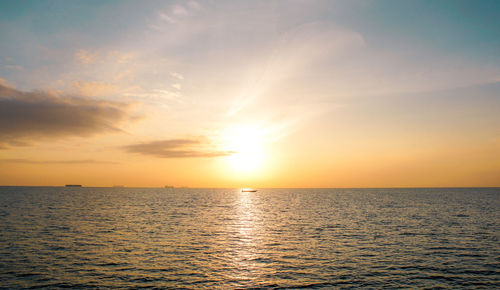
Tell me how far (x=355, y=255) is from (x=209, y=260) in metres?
20.0

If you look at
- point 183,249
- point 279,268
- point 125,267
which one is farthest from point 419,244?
point 125,267

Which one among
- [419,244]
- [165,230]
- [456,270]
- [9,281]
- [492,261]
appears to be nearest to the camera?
[9,281]

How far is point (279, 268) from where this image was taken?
35.1m

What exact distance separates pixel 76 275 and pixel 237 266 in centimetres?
1754

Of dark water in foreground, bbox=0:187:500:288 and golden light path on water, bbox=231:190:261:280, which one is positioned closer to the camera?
dark water in foreground, bbox=0:187:500:288

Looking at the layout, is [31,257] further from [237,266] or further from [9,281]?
[237,266]

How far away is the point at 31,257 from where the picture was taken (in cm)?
3756

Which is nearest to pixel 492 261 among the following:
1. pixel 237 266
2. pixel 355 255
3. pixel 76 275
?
pixel 355 255

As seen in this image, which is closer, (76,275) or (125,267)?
(76,275)

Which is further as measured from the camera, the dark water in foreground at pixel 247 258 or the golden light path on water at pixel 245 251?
the golden light path on water at pixel 245 251

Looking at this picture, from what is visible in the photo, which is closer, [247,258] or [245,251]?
[247,258]

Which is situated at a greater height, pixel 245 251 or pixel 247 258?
pixel 247 258

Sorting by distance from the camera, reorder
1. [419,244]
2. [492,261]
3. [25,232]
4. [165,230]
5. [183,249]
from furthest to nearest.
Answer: [165,230] < [25,232] < [419,244] < [183,249] < [492,261]

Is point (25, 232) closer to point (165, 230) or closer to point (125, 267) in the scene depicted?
point (165, 230)
